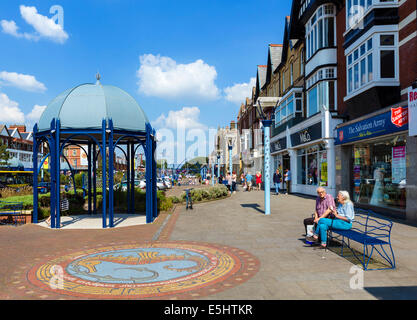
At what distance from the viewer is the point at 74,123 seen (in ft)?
34.6

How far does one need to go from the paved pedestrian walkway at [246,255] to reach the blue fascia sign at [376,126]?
327 cm

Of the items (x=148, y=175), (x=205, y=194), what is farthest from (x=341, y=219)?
(x=205, y=194)

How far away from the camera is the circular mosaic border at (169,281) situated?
4578mm

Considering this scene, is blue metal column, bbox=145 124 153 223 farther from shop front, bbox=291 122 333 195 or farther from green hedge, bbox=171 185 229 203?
shop front, bbox=291 122 333 195

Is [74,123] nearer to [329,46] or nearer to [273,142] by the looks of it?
[329,46]

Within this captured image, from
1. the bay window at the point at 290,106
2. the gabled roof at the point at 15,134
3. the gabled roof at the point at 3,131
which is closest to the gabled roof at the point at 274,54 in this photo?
the bay window at the point at 290,106

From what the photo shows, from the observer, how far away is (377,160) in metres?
12.8

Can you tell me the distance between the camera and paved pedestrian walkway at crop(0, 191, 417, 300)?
4.55m

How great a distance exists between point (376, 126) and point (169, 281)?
10.2 m

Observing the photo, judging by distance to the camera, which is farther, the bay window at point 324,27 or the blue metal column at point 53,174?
the bay window at point 324,27

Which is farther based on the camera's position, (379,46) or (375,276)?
(379,46)

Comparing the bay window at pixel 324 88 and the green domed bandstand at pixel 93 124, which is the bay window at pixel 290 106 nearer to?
the bay window at pixel 324 88

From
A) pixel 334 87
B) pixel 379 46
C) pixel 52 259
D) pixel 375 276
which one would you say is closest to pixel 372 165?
pixel 379 46
